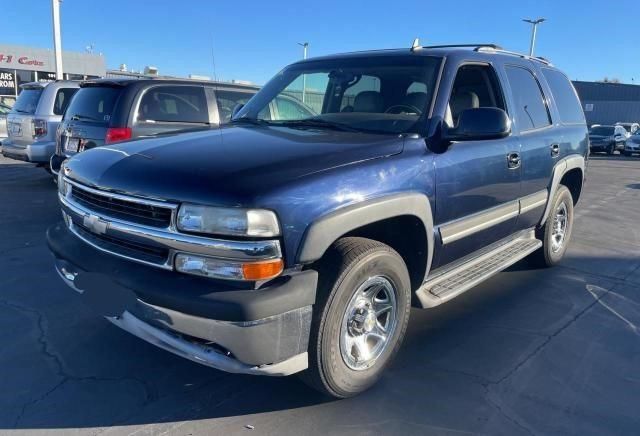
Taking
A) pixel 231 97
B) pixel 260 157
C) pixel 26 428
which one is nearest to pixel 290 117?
pixel 260 157

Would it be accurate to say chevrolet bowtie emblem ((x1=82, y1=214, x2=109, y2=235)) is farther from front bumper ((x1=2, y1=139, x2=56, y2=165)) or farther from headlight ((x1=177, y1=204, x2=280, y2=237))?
front bumper ((x1=2, y1=139, x2=56, y2=165))

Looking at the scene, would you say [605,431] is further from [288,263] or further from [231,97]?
[231,97]

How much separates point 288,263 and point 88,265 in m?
1.15

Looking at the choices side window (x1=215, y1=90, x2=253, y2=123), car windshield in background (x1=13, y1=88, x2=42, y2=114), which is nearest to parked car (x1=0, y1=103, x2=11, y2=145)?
car windshield in background (x1=13, y1=88, x2=42, y2=114)

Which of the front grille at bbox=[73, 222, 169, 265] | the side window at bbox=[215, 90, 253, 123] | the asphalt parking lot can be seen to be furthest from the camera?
the side window at bbox=[215, 90, 253, 123]

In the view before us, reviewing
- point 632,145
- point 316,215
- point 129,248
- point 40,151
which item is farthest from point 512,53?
point 632,145

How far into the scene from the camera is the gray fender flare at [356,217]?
7.98ft

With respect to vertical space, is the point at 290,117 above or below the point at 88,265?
above

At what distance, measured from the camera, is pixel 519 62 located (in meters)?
4.48

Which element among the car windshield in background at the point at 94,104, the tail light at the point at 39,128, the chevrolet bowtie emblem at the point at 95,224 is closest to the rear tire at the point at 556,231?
the chevrolet bowtie emblem at the point at 95,224

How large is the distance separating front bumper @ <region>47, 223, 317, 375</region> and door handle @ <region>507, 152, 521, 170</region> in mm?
2198

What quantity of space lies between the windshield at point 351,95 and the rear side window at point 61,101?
6622 mm

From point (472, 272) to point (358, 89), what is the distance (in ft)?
5.27

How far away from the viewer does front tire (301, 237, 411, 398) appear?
2582 mm
